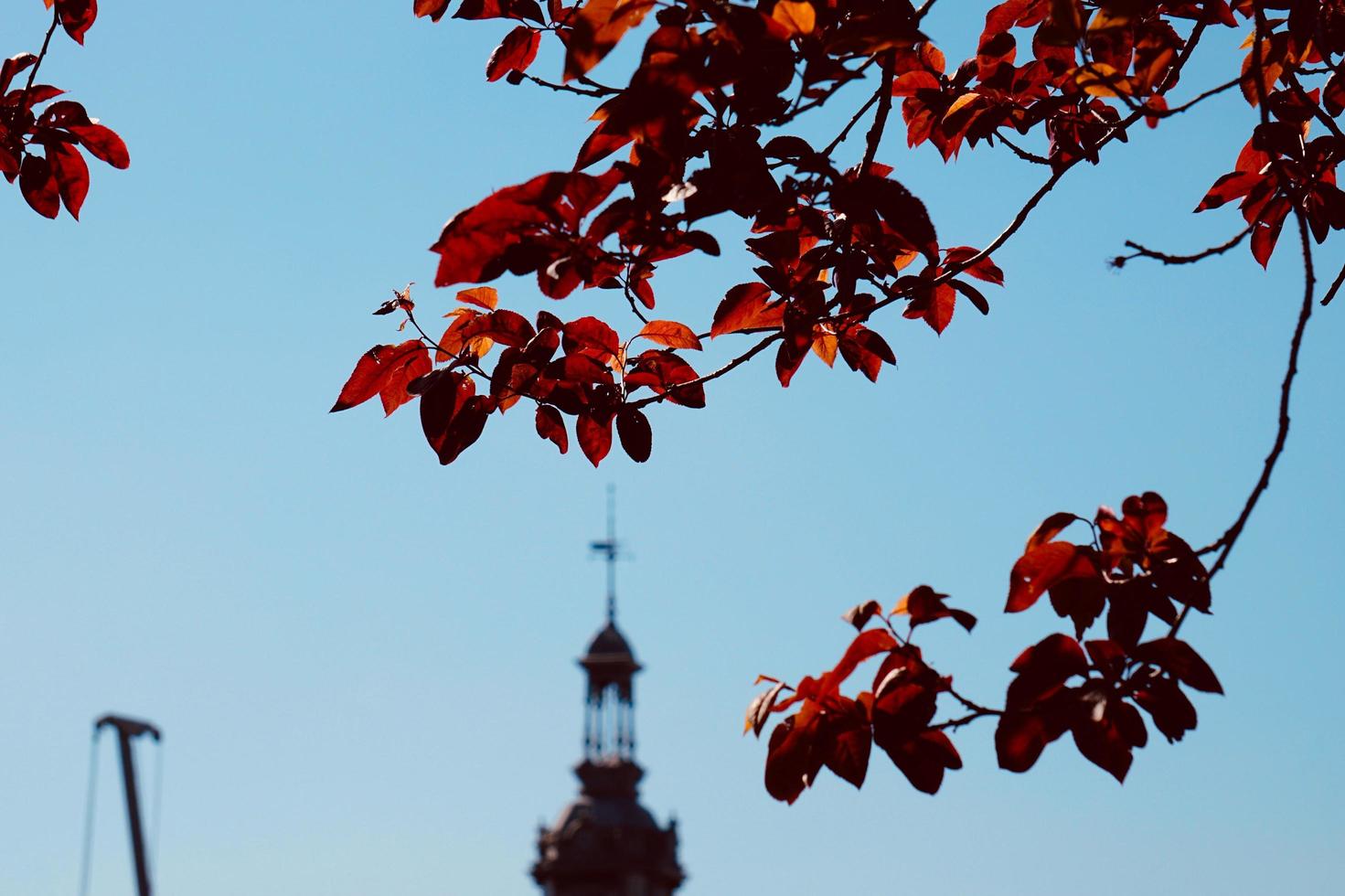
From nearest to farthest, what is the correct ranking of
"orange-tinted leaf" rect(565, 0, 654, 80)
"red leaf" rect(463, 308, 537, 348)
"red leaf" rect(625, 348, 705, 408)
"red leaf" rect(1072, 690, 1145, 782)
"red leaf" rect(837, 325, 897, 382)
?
1. "orange-tinted leaf" rect(565, 0, 654, 80)
2. "red leaf" rect(1072, 690, 1145, 782)
3. "red leaf" rect(463, 308, 537, 348)
4. "red leaf" rect(625, 348, 705, 408)
5. "red leaf" rect(837, 325, 897, 382)

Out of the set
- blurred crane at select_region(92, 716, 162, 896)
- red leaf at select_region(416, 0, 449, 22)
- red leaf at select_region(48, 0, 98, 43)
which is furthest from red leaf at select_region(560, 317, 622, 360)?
blurred crane at select_region(92, 716, 162, 896)

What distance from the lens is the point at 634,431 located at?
2.20 meters

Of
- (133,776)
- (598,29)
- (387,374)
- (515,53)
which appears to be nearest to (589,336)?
(387,374)

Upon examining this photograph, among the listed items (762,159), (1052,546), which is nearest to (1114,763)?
(1052,546)

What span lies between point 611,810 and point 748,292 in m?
39.1

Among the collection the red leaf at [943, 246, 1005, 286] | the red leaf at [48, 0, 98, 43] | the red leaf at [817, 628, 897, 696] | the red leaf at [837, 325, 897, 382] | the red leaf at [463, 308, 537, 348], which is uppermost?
the red leaf at [48, 0, 98, 43]

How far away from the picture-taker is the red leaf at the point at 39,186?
253 centimetres

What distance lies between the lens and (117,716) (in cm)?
2595

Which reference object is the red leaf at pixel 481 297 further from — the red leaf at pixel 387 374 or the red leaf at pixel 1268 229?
the red leaf at pixel 1268 229

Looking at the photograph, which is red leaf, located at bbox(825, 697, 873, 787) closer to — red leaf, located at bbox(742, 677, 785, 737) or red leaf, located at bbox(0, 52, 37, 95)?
red leaf, located at bbox(742, 677, 785, 737)

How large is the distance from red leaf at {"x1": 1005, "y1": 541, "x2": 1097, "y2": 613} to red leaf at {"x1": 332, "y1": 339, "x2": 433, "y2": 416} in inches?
34.0

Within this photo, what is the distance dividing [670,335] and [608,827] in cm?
3865

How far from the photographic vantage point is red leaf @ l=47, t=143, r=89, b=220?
254cm

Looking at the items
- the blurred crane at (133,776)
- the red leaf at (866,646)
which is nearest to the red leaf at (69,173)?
the red leaf at (866,646)
